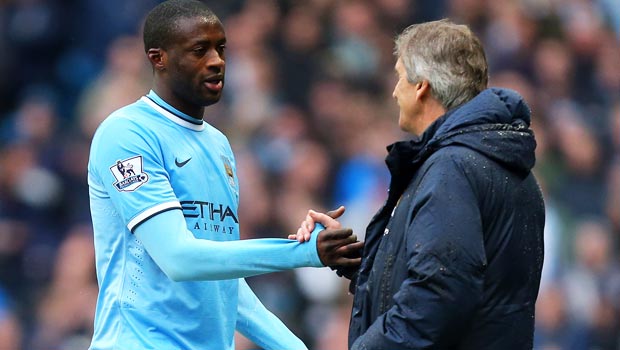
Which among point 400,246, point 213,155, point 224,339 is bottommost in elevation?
point 224,339

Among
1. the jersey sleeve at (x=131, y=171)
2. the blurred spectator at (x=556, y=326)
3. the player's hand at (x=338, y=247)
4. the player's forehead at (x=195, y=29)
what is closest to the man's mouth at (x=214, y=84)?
the player's forehead at (x=195, y=29)

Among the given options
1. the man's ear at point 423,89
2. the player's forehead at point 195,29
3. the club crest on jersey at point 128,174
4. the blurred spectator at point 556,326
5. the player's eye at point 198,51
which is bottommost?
the blurred spectator at point 556,326

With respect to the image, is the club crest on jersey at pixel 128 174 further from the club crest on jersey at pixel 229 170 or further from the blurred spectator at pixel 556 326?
the blurred spectator at pixel 556 326

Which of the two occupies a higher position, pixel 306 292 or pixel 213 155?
pixel 213 155

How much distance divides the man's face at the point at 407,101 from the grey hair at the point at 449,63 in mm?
43

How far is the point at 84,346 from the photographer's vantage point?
7945 millimetres

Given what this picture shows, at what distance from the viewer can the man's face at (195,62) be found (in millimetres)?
3689

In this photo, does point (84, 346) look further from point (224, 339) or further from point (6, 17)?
point (224, 339)

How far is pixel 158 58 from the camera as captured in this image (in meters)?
3.75

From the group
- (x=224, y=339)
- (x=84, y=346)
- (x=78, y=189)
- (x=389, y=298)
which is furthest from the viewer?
(x=78, y=189)

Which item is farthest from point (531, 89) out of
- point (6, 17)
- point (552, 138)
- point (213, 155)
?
point (213, 155)

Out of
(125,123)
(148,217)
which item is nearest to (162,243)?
(148,217)

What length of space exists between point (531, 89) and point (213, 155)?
593 centimetres

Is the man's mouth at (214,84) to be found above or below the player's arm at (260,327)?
above
